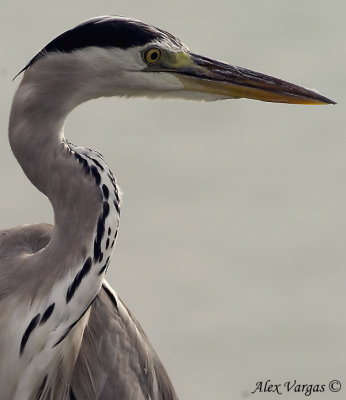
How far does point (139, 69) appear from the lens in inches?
126

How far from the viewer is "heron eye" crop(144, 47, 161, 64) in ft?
10.5

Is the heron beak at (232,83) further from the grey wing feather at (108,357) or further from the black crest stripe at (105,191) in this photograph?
the grey wing feather at (108,357)

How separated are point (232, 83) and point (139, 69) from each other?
33 cm

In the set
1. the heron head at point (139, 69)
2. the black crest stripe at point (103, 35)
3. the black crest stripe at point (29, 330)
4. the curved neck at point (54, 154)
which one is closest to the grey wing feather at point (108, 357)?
the black crest stripe at point (29, 330)

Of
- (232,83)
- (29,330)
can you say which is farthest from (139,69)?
(29,330)

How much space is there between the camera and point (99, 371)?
11.4 feet

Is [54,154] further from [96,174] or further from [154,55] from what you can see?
[154,55]

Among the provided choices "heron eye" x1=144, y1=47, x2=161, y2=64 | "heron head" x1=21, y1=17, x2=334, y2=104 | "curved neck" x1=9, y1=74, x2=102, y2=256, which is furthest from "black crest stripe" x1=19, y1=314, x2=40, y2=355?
"heron eye" x1=144, y1=47, x2=161, y2=64

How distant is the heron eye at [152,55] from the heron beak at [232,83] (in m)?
0.09

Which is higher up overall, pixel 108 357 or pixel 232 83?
pixel 232 83

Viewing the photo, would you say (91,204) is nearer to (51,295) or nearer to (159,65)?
(51,295)

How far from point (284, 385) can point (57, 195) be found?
2511 mm

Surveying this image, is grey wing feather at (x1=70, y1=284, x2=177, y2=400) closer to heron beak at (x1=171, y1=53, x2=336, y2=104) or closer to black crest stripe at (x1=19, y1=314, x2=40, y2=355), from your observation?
black crest stripe at (x1=19, y1=314, x2=40, y2=355)

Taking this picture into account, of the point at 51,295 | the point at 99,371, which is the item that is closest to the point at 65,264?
the point at 51,295
